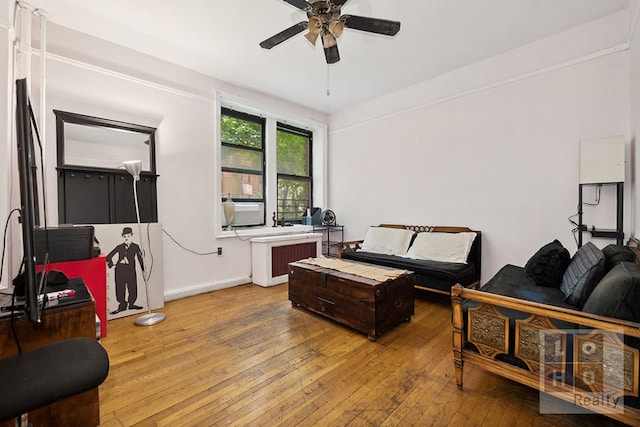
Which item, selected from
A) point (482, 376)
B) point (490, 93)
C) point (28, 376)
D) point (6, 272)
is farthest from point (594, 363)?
point (6, 272)

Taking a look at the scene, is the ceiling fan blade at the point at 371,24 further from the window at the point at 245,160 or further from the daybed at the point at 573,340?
the window at the point at 245,160

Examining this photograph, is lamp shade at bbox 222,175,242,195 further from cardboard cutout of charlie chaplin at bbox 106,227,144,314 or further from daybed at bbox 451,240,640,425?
daybed at bbox 451,240,640,425

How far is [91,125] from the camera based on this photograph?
9.36 feet

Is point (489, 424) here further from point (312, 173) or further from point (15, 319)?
point (312, 173)

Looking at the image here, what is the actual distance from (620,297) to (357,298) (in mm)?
1617

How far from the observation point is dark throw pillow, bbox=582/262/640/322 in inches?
50.7

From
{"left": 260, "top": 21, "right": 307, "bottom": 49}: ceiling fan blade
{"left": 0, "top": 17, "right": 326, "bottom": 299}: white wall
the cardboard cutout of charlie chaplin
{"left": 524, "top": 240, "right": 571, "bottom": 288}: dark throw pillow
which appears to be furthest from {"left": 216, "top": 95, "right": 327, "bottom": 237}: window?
{"left": 524, "top": 240, "right": 571, "bottom": 288}: dark throw pillow

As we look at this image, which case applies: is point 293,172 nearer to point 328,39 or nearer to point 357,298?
point 328,39

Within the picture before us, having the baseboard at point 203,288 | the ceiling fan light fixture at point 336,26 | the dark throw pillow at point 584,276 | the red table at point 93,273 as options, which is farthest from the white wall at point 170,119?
the dark throw pillow at point 584,276

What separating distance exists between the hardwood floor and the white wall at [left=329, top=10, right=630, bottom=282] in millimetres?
1569

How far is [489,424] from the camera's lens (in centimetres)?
146

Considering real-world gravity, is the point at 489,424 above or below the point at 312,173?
below

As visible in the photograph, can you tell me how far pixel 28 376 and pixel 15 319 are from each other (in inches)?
17.2

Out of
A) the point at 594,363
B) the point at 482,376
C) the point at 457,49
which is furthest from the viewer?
the point at 457,49
